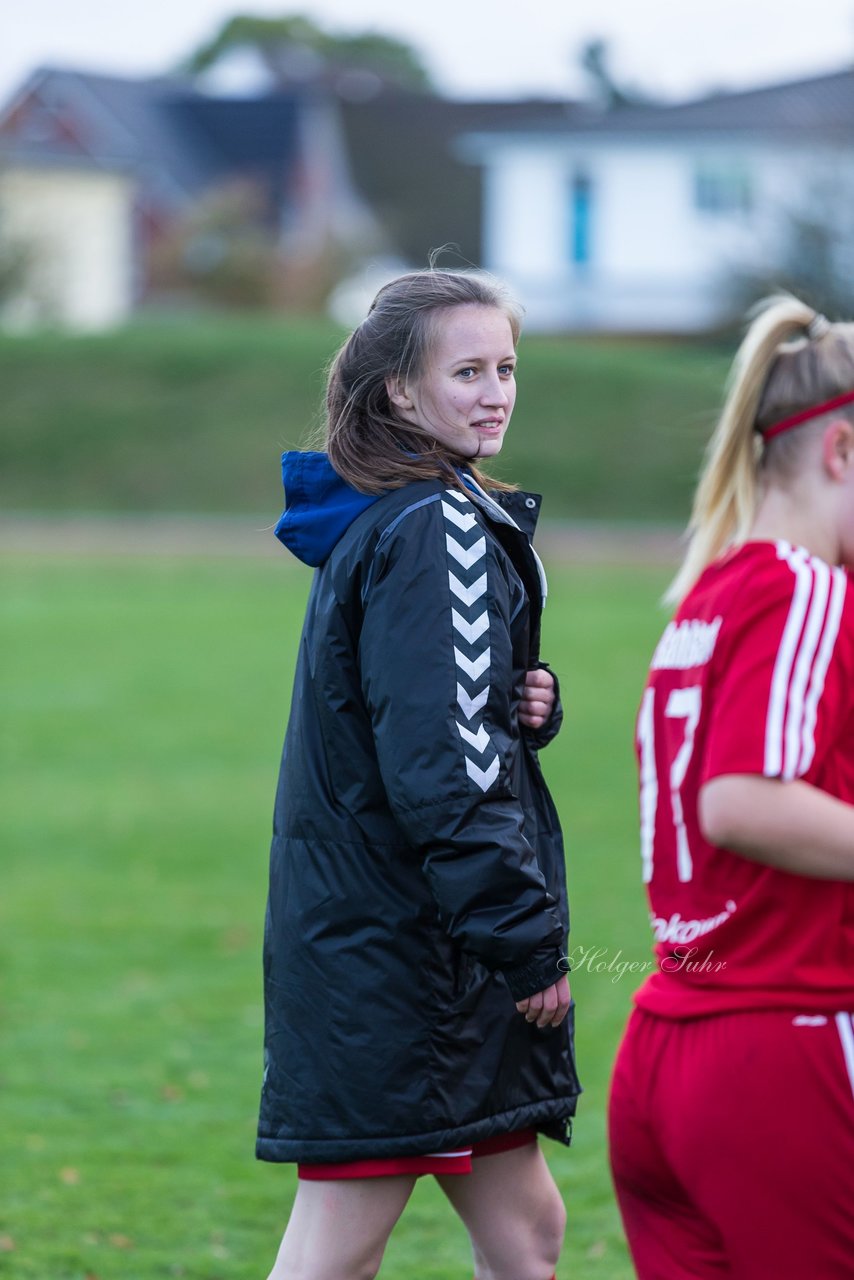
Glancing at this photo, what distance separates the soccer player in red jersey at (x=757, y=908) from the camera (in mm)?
2150

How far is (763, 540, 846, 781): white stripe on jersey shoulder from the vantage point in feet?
6.97

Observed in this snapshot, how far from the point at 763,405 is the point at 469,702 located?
601 mm

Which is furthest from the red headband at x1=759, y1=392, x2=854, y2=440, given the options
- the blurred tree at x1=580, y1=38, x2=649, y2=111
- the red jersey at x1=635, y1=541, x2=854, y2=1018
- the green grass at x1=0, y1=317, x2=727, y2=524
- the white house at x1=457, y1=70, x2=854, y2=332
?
the blurred tree at x1=580, y1=38, x2=649, y2=111

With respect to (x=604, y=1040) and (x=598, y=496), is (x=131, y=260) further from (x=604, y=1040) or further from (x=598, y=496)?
(x=604, y=1040)

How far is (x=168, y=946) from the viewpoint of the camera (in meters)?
7.27

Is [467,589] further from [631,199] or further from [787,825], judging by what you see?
[631,199]

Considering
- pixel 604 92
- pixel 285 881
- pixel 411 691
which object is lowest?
pixel 285 881

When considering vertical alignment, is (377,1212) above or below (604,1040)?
above

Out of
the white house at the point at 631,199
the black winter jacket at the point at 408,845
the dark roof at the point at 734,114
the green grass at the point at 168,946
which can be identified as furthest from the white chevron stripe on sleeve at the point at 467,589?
the dark roof at the point at 734,114

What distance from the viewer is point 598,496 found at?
31031 mm

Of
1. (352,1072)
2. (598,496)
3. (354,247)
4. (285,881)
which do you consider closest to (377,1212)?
(352,1072)

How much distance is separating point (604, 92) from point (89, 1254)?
218 ft

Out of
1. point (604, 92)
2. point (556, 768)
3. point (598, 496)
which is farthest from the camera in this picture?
point (604, 92)

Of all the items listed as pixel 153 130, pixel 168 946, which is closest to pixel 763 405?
pixel 168 946
